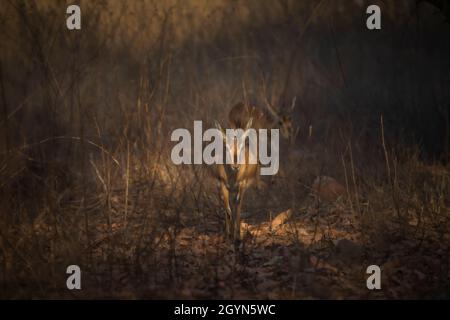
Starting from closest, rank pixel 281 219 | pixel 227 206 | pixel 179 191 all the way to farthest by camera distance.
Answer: pixel 227 206
pixel 281 219
pixel 179 191

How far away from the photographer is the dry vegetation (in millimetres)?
3486

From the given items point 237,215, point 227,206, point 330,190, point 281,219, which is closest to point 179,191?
Answer: point 227,206

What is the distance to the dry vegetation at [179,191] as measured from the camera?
11.4 feet

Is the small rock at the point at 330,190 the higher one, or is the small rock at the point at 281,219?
the small rock at the point at 330,190

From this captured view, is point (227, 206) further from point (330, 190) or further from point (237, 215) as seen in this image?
point (330, 190)

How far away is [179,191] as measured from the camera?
208 inches

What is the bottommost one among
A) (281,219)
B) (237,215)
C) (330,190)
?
(281,219)

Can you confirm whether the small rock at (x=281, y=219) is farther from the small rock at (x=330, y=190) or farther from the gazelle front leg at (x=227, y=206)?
the small rock at (x=330, y=190)

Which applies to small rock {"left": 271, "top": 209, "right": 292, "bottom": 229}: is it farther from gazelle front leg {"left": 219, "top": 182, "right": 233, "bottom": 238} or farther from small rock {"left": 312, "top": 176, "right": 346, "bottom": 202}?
small rock {"left": 312, "top": 176, "right": 346, "bottom": 202}

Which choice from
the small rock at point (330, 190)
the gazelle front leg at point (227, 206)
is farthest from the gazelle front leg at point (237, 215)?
the small rock at point (330, 190)

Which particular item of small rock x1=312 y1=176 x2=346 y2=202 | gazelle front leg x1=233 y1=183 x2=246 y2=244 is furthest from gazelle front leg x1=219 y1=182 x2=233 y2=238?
small rock x1=312 y1=176 x2=346 y2=202

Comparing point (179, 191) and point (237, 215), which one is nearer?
point (237, 215)
